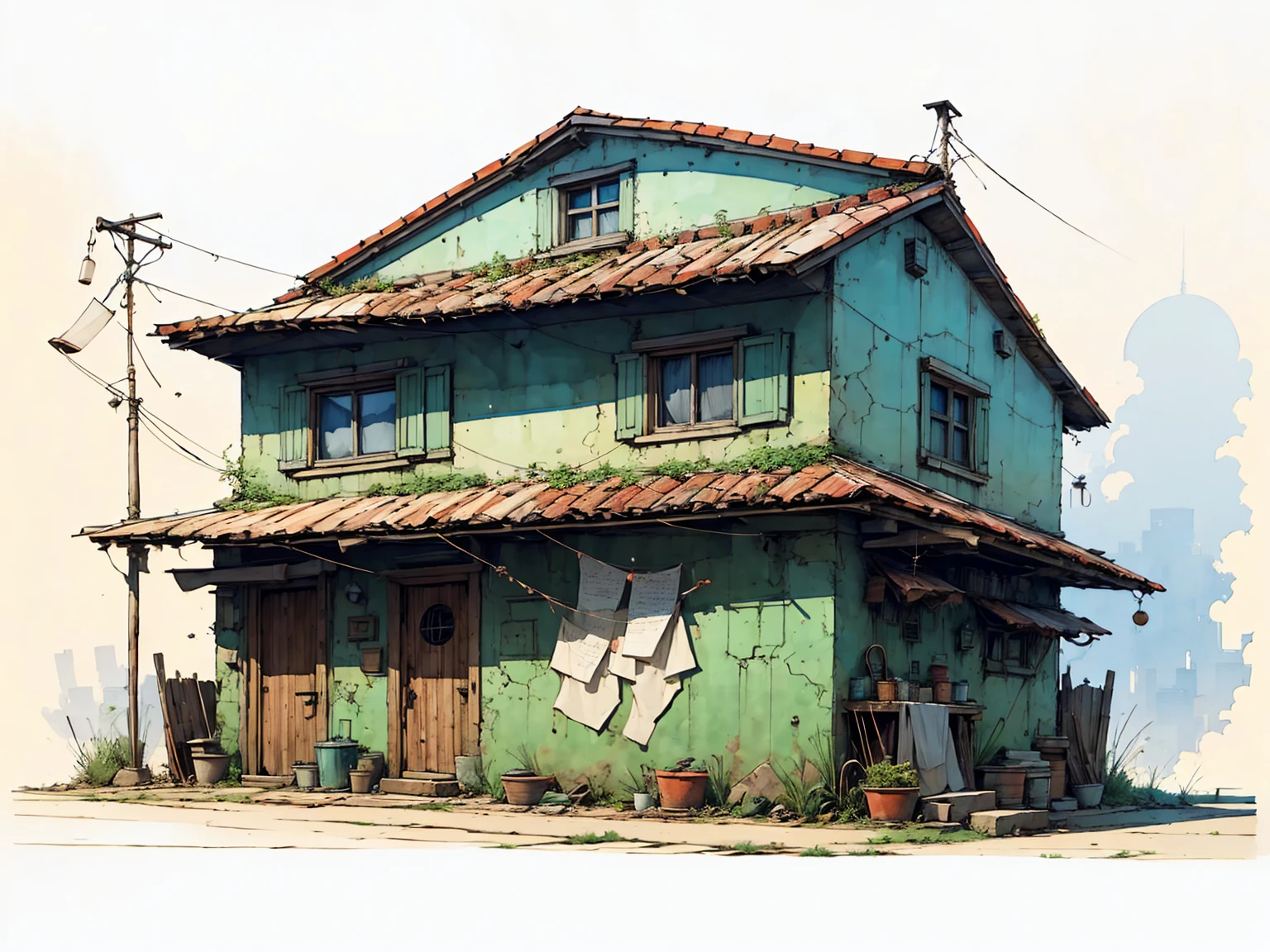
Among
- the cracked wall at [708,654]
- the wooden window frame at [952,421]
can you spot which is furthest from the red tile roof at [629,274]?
the cracked wall at [708,654]

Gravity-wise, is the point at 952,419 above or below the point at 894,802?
above

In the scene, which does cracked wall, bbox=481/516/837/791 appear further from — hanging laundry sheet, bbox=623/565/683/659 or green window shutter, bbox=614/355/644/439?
green window shutter, bbox=614/355/644/439

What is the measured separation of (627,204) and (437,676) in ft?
23.2

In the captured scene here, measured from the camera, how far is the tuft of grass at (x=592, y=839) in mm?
13367

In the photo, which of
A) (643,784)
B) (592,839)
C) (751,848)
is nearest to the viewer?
(751,848)

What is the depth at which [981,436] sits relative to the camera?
68.7ft

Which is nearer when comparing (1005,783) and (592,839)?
(592,839)

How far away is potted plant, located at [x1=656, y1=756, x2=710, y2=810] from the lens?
635 inches

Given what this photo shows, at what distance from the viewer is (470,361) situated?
778 inches

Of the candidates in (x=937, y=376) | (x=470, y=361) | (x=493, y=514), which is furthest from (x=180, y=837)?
(x=937, y=376)

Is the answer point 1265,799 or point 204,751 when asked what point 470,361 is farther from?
point 1265,799

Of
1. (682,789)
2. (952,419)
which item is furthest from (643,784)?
(952,419)

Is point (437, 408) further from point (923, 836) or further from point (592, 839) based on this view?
point (923, 836)

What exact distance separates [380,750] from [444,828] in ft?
15.7
